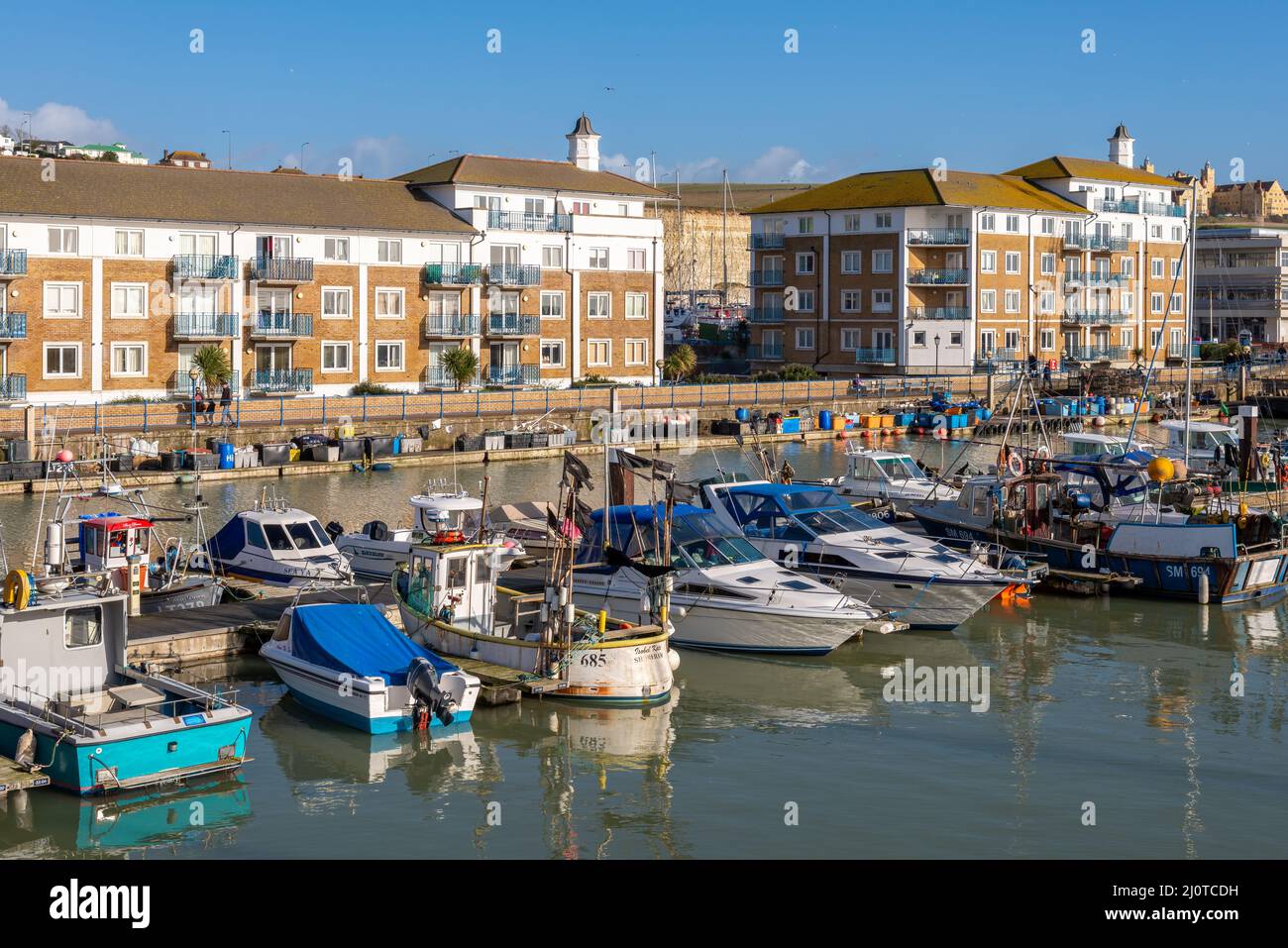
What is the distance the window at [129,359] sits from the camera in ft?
200

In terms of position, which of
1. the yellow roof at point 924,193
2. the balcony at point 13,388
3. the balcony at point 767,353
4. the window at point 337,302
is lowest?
the balcony at point 13,388

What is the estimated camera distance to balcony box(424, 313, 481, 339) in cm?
7050

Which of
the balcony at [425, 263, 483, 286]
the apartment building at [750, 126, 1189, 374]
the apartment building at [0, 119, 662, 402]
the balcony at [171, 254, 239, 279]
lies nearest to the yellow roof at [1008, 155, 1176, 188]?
the apartment building at [750, 126, 1189, 374]

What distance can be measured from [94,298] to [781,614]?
41705 mm

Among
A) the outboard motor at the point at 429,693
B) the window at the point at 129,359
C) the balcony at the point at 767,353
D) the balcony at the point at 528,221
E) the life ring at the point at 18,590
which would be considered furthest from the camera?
the balcony at the point at 767,353

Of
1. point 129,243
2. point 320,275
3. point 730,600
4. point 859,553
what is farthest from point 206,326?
point 730,600

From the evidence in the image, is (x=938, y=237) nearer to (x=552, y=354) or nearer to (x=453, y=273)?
(x=552, y=354)

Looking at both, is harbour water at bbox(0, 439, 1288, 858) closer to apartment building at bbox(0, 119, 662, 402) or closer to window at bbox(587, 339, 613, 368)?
apartment building at bbox(0, 119, 662, 402)

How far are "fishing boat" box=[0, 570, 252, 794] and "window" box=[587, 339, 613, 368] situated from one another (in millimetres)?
53866

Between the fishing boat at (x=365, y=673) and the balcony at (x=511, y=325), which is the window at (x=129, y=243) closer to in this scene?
the balcony at (x=511, y=325)

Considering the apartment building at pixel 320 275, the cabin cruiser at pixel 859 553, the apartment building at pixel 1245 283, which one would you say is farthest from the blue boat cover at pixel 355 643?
the apartment building at pixel 1245 283

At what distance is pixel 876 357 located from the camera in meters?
88.1

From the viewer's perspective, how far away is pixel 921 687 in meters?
26.3

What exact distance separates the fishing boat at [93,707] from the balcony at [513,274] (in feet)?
164
